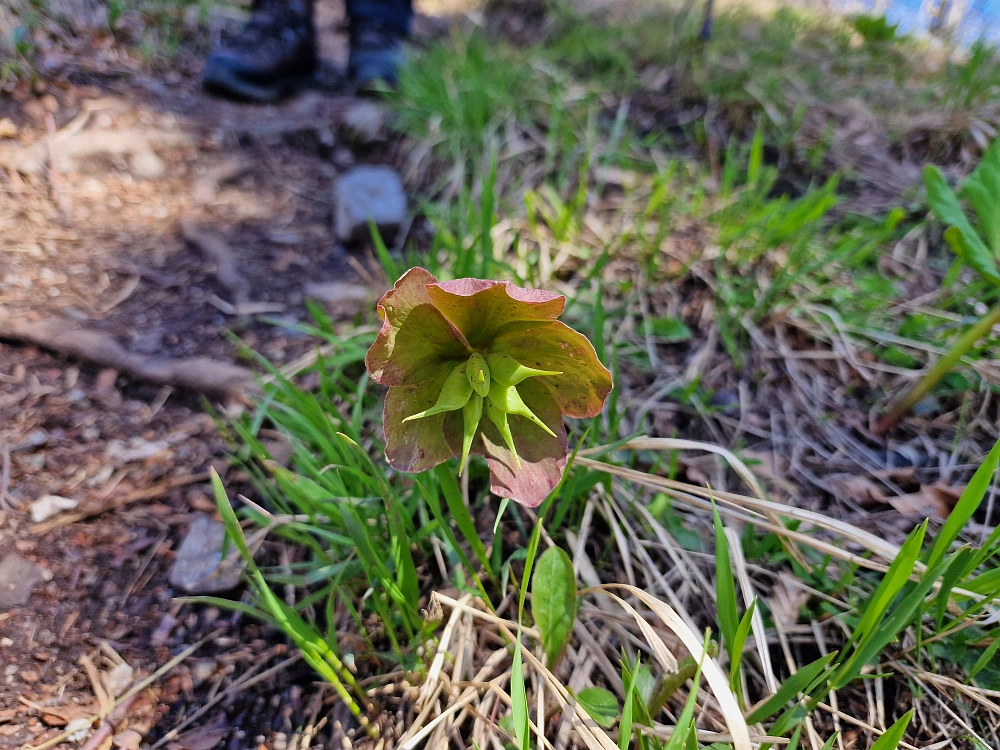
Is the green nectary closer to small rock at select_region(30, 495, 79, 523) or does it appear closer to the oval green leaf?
the oval green leaf

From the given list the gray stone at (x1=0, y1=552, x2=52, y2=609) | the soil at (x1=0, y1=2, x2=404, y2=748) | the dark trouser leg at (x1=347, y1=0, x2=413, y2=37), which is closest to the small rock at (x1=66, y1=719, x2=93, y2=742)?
the soil at (x1=0, y1=2, x2=404, y2=748)

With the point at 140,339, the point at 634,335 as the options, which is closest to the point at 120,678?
the point at 140,339

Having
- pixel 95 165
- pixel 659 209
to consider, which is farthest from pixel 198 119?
pixel 659 209

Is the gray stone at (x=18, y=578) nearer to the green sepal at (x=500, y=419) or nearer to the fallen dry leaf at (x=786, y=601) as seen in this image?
the green sepal at (x=500, y=419)

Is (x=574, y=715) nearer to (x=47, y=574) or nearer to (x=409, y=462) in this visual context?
(x=409, y=462)

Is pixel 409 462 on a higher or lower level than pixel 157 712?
higher

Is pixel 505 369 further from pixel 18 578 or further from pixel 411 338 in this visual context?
pixel 18 578

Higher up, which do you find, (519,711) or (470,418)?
(470,418)
